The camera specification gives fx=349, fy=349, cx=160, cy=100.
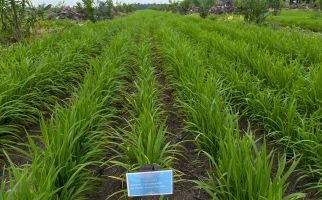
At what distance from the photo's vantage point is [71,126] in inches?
99.5

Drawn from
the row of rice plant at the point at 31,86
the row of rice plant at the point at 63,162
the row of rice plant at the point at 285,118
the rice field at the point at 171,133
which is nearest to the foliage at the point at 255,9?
the rice field at the point at 171,133

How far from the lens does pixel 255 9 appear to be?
14875 millimetres

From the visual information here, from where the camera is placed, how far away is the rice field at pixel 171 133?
2049 mm

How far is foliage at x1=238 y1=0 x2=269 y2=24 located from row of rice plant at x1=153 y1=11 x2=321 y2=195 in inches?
453

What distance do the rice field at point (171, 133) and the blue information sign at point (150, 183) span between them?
0.81 ft

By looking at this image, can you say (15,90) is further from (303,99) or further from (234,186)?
(303,99)

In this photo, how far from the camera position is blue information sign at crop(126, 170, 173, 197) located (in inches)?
73.3

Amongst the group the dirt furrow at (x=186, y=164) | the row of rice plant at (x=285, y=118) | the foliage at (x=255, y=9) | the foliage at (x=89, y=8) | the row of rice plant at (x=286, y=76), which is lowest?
the dirt furrow at (x=186, y=164)

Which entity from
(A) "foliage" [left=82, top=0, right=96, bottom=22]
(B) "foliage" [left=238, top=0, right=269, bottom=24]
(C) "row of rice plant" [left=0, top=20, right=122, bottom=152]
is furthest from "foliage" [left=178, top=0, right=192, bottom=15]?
(C) "row of rice plant" [left=0, top=20, right=122, bottom=152]

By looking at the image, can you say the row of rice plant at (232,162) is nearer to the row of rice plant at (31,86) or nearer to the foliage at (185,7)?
the row of rice plant at (31,86)

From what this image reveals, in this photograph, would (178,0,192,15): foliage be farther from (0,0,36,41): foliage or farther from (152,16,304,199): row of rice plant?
(152,16,304,199): row of rice plant

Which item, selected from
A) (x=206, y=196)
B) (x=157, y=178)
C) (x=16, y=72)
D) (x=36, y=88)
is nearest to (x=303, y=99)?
(x=206, y=196)

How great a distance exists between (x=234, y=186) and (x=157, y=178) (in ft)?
1.56

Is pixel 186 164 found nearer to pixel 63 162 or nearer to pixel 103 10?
pixel 63 162
